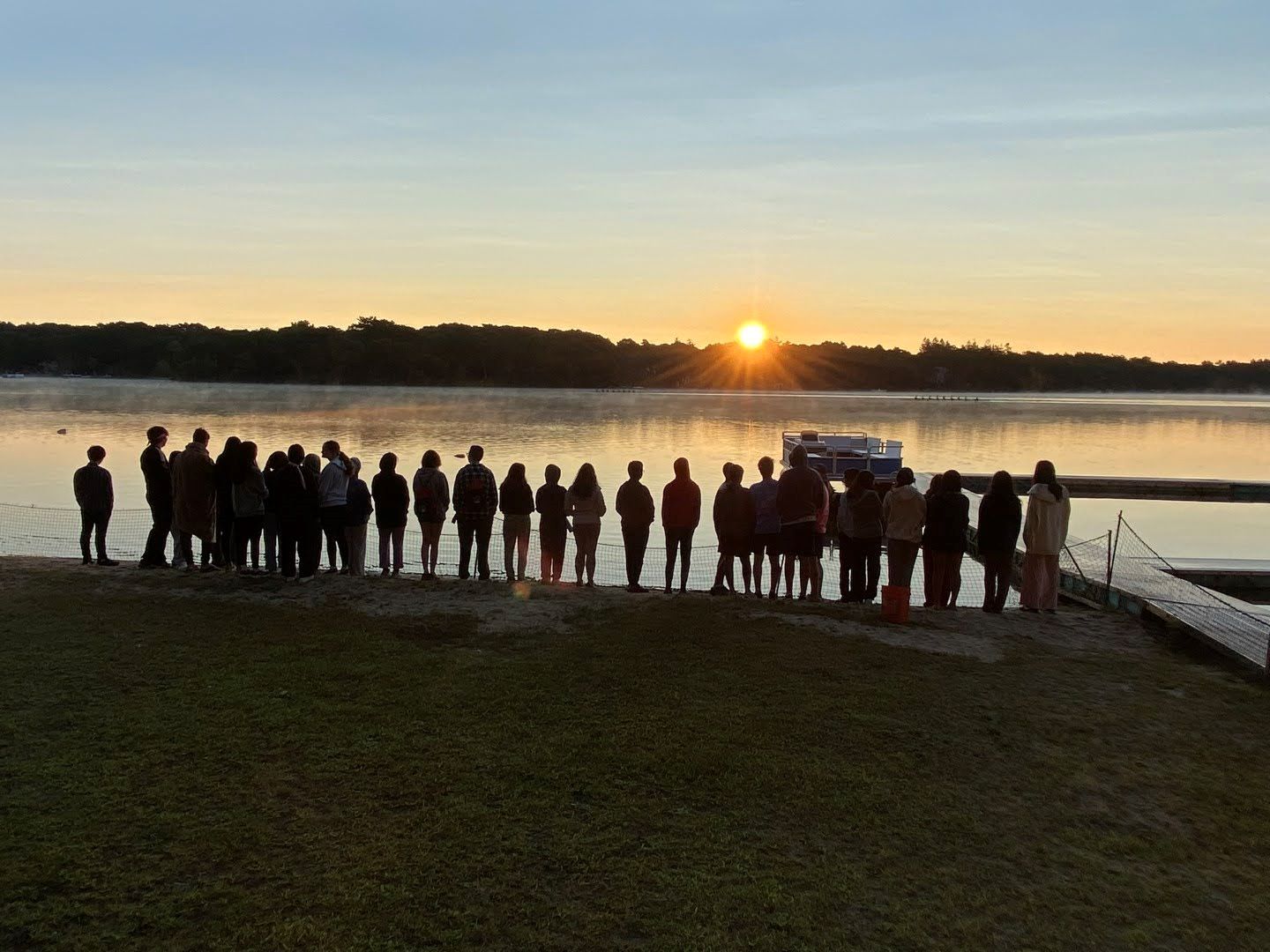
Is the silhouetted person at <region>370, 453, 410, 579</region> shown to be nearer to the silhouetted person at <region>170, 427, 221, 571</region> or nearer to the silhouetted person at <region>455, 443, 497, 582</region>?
the silhouetted person at <region>455, 443, 497, 582</region>

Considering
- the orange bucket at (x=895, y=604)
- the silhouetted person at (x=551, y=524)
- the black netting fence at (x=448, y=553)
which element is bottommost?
the black netting fence at (x=448, y=553)

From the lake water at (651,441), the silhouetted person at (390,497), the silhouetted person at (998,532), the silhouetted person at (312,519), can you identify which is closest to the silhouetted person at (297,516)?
the silhouetted person at (312,519)

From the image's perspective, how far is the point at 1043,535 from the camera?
8.70m

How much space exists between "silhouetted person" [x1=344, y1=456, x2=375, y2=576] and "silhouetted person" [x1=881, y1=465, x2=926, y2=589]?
5.56 m

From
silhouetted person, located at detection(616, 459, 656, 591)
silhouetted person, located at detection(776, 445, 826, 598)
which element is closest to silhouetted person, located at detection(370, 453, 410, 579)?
silhouetted person, located at detection(616, 459, 656, 591)

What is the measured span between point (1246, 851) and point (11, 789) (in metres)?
6.32

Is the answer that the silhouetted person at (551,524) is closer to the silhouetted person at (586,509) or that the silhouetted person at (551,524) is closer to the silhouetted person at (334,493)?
the silhouetted person at (586,509)

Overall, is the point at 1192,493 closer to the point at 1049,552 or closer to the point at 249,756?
the point at 1049,552

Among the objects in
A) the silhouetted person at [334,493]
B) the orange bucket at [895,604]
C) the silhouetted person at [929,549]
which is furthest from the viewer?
the silhouetted person at [334,493]

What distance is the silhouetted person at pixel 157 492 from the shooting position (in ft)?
30.2

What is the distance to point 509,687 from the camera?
244 inches

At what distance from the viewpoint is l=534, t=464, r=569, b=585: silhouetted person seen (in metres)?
9.34

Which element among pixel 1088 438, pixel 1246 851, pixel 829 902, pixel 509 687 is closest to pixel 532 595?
pixel 509 687

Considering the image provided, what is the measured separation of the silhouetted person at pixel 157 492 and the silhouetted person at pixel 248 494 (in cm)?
78
